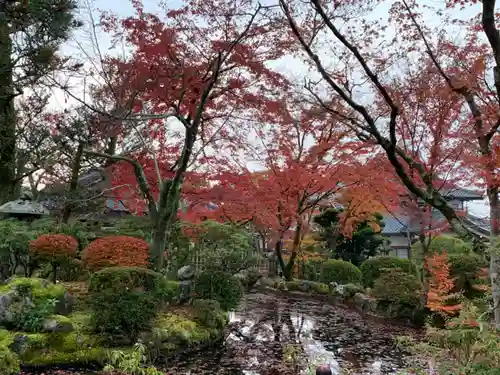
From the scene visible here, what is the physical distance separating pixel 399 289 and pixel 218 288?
17.0 ft

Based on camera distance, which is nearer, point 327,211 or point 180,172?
point 180,172

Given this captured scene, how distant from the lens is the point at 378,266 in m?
14.4

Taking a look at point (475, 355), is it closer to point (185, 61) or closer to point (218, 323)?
point (218, 323)

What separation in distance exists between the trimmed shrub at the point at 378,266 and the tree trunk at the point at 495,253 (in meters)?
7.81

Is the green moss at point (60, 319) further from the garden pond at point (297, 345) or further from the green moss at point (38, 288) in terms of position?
the garden pond at point (297, 345)

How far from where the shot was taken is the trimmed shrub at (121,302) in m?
6.29

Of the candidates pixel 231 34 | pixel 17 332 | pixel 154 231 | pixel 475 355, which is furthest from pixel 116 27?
pixel 475 355

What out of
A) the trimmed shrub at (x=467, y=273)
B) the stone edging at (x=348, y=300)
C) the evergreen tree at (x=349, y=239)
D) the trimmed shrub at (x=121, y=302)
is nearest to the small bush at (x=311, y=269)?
the evergreen tree at (x=349, y=239)

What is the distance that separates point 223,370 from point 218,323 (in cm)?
191

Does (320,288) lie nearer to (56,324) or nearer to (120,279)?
(120,279)

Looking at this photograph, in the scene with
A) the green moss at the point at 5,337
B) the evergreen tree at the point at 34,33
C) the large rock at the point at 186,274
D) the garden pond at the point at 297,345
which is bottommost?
the garden pond at the point at 297,345

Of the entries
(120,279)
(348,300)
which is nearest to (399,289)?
(348,300)

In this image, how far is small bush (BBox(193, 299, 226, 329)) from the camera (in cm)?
815

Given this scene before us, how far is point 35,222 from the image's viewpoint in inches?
416
